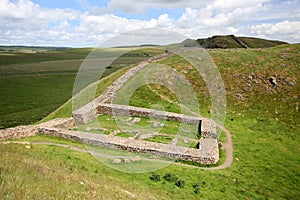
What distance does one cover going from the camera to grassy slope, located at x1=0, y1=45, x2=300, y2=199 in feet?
41.0

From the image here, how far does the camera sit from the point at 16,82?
106 metres

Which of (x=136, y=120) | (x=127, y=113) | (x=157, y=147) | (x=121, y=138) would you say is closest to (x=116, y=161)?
(x=157, y=147)

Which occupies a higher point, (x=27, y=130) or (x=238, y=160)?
(x=27, y=130)

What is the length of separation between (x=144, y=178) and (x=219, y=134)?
618 inches

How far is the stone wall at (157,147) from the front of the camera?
24.3m

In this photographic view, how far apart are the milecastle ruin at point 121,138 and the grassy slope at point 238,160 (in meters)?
1.71

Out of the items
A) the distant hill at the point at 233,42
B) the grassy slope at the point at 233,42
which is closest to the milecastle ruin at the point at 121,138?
the distant hill at the point at 233,42

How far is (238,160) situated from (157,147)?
26.9 feet

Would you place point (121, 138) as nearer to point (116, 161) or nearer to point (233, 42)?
point (116, 161)

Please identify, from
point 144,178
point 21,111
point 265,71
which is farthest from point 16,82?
point 144,178

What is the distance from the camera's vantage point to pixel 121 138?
87.7ft

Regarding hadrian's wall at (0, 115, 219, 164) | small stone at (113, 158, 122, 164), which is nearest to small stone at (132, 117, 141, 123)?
hadrian's wall at (0, 115, 219, 164)

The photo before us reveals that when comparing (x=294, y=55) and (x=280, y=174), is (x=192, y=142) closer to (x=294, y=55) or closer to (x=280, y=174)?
(x=280, y=174)

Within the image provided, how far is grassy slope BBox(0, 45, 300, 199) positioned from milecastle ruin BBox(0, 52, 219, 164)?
1707 mm
